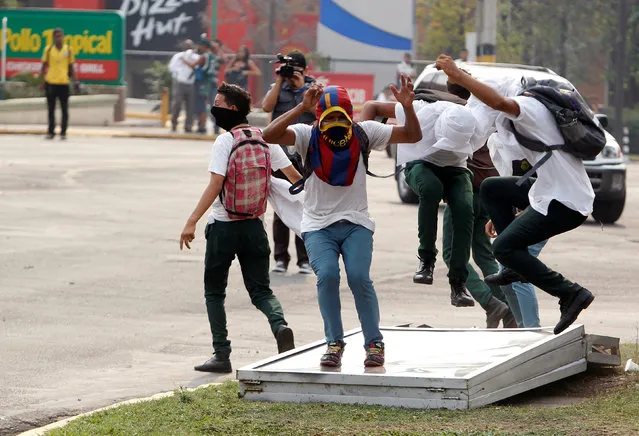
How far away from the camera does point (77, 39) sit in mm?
37156

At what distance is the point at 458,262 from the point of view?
9727mm

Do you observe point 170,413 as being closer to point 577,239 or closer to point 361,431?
point 361,431

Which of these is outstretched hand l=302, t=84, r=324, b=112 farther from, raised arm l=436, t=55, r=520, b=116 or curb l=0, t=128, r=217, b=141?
curb l=0, t=128, r=217, b=141

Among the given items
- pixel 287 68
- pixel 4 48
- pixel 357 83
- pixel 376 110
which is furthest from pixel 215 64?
pixel 376 110

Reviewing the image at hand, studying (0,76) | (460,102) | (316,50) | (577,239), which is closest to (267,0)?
(316,50)

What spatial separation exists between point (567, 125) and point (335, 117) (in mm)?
1286

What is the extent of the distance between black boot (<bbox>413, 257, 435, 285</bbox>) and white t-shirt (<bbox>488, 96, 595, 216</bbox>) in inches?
53.4

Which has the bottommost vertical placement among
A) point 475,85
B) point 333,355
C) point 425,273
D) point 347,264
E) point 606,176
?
point 606,176

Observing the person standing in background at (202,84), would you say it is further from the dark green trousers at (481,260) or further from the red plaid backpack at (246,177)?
the red plaid backpack at (246,177)

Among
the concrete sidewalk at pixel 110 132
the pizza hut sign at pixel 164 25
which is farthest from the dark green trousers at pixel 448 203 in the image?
the pizza hut sign at pixel 164 25

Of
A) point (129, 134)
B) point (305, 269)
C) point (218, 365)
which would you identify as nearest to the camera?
point (218, 365)

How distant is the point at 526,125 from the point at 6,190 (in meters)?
13.9

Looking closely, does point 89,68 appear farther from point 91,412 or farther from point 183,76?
point 91,412

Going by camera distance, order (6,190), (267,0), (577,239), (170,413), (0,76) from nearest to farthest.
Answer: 1. (170,413)
2. (577,239)
3. (6,190)
4. (0,76)
5. (267,0)
